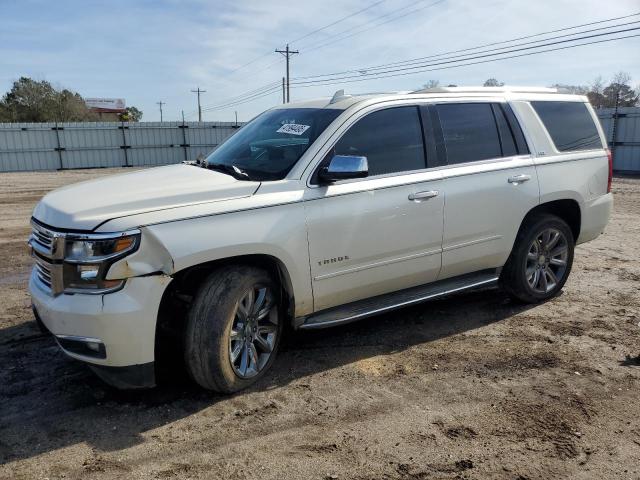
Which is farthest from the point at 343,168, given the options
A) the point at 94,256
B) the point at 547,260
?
the point at 547,260

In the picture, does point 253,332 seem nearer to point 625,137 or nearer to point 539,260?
point 539,260

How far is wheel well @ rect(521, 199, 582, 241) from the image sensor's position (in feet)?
18.2

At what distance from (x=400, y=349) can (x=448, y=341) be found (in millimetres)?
469

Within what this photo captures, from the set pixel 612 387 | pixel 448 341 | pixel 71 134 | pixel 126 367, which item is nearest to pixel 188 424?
pixel 126 367

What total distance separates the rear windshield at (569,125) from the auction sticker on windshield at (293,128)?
8.16 feet

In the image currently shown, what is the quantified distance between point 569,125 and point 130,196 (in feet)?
14.4

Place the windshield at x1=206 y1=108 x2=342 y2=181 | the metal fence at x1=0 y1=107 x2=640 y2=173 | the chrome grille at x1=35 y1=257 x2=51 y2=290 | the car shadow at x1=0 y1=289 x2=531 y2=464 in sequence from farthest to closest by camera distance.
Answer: the metal fence at x1=0 y1=107 x2=640 y2=173
the windshield at x1=206 y1=108 x2=342 y2=181
the chrome grille at x1=35 y1=257 x2=51 y2=290
the car shadow at x1=0 y1=289 x2=531 y2=464

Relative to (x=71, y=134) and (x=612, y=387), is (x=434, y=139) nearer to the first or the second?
(x=612, y=387)

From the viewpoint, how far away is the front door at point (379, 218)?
3.98 meters

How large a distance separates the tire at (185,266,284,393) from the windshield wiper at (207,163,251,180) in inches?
26.6

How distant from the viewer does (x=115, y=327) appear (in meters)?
3.22

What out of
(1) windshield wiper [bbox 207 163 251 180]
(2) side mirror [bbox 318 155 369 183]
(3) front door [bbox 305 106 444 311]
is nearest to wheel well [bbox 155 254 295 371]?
(3) front door [bbox 305 106 444 311]

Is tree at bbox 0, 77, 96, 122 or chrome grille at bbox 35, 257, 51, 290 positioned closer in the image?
chrome grille at bbox 35, 257, 51, 290

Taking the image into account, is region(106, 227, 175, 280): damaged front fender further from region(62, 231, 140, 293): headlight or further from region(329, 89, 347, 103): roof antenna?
region(329, 89, 347, 103): roof antenna
